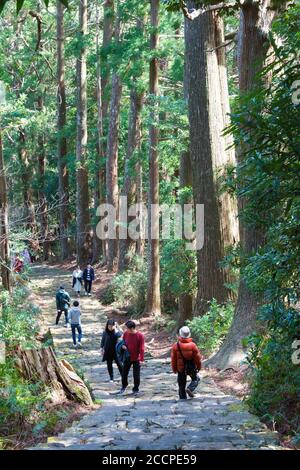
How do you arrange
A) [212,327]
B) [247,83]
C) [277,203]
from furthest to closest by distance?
[212,327] → [247,83] → [277,203]

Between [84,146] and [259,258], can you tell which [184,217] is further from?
[84,146]

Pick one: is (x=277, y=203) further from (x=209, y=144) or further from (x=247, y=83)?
(x=209, y=144)

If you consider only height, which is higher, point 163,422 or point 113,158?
point 113,158

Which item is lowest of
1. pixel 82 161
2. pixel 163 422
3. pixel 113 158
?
pixel 163 422

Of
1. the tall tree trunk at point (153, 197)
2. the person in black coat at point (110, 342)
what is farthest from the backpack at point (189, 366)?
the tall tree trunk at point (153, 197)

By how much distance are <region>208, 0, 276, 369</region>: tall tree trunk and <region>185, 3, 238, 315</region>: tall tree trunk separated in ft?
7.16

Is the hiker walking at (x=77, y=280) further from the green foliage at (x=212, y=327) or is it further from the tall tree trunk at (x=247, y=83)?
the tall tree trunk at (x=247, y=83)

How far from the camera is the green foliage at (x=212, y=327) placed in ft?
45.4

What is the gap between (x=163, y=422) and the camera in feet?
26.9

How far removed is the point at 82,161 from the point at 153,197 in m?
13.8

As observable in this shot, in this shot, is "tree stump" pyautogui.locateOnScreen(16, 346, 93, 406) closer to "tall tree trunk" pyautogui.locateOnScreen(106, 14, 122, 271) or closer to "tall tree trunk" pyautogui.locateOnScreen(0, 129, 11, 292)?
"tall tree trunk" pyautogui.locateOnScreen(0, 129, 11, 292)

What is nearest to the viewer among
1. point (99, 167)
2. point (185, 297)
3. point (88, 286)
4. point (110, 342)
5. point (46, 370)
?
point (46, 370)

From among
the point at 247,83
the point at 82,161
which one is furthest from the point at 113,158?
the point at 247,83
